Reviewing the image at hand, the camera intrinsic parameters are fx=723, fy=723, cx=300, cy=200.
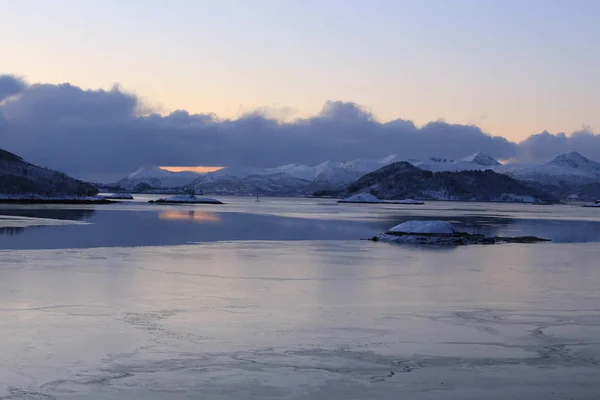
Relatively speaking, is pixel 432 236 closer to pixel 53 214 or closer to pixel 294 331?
pixel 294 331

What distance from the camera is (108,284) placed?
74.4 ft

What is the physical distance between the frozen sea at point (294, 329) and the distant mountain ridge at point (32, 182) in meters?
146

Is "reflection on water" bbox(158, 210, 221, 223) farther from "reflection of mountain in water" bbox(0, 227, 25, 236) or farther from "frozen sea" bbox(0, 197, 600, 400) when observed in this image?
"frozen sea" bbox(0, 197, 600, 400)

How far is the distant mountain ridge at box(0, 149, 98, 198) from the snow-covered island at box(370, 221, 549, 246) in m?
135

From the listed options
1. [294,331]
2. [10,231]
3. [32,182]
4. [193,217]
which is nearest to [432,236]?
[10,231]

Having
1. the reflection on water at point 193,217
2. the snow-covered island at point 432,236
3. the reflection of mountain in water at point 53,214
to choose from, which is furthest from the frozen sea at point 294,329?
the reflection on water at point 193,217

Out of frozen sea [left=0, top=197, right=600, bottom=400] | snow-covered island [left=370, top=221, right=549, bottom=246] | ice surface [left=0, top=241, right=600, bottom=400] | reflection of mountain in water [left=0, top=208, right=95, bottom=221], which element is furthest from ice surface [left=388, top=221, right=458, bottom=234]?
reflection of mountain in water [left=0, top=208, right=95, bottom=221]

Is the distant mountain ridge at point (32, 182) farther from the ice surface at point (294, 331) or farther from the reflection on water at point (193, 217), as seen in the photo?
the ice surface at point (294, 331)

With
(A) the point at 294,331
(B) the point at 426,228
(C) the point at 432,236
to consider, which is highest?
(B) the point at 426,228

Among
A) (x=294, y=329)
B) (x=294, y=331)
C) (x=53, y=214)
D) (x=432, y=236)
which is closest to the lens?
(x=294, y=331)

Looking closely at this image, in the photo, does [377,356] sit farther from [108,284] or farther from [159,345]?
[108,284]

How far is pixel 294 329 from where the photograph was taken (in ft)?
52.7

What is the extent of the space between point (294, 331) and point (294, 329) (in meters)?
0.23

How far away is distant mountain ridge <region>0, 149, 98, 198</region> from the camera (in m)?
168
